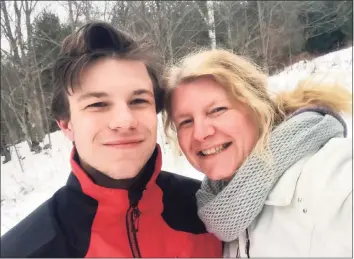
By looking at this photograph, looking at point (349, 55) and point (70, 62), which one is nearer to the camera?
point (70, 62)

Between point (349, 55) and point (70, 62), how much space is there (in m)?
11.1

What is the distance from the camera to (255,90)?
1.68 metres

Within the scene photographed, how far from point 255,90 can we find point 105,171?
0.81m

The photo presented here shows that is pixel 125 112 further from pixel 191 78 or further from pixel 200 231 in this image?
pixel 200 231

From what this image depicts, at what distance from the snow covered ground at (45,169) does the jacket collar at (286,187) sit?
2905mm

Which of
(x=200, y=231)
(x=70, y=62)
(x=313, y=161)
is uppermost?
(x=70, y=62)

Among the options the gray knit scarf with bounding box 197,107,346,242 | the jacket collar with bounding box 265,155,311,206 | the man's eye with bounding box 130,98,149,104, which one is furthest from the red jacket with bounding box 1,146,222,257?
the jacket collar with bounding box 265,155,311,206

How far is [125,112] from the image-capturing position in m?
1.41

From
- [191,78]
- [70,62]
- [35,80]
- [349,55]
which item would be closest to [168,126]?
[191,78]

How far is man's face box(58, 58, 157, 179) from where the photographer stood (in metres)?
1.42

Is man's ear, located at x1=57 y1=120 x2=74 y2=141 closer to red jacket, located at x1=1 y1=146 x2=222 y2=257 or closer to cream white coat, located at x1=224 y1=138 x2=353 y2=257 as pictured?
red jacket, located at x1=1 y1=146 x2=222 y2=257

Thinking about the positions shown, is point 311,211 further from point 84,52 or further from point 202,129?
point 84,52

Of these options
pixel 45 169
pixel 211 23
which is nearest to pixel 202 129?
pixel 211 23

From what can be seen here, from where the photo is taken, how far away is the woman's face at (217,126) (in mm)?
1581
